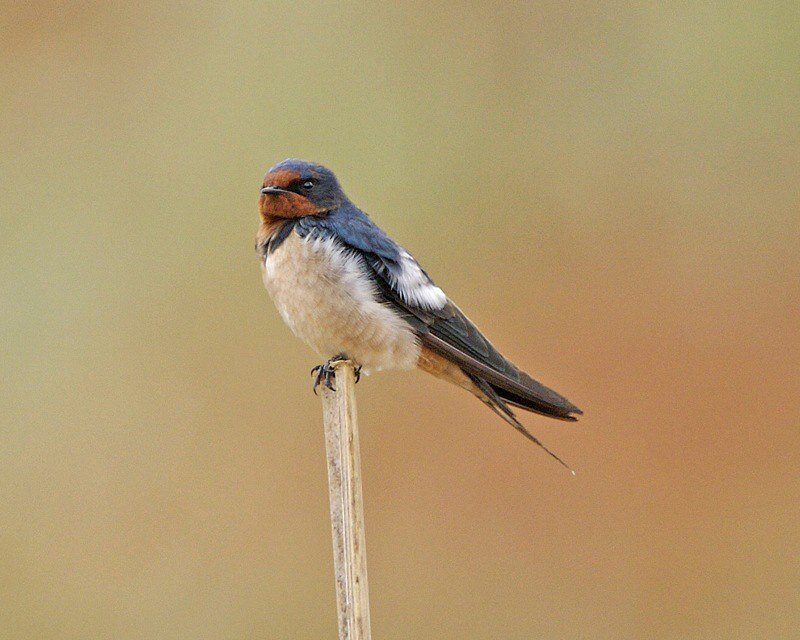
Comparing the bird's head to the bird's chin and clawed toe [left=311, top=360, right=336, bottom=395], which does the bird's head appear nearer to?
the bird's chin

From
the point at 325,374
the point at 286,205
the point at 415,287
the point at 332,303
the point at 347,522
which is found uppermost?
the point at 286,205

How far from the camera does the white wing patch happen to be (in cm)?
237

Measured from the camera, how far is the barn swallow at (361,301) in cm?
230

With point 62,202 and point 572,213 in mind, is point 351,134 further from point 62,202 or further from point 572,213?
point 62,202

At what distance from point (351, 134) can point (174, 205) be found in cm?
73

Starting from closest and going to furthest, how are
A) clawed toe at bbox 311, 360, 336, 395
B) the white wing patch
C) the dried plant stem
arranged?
the dried plant stem, clawed toe at bbox 311, 360, 336, 395, the white wing patch

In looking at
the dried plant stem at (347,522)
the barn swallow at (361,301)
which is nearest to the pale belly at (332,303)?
the barn swallow at (361,301)

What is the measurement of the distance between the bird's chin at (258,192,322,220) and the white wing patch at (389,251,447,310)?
253 mm

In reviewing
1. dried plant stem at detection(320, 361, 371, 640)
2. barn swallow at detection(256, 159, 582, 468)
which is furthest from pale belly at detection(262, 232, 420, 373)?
dried plant stem at detection(320, 361, 371, 640)

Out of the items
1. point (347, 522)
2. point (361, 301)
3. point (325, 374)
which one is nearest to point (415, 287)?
point (361, 301)

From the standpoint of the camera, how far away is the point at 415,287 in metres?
2.40

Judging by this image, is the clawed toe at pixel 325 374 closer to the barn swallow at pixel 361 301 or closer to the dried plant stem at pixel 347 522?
the barn swallow at pixel 361 301

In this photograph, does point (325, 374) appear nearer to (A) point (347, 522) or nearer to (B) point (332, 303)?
(B) point (332, 303)

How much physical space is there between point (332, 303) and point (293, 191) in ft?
1.04
